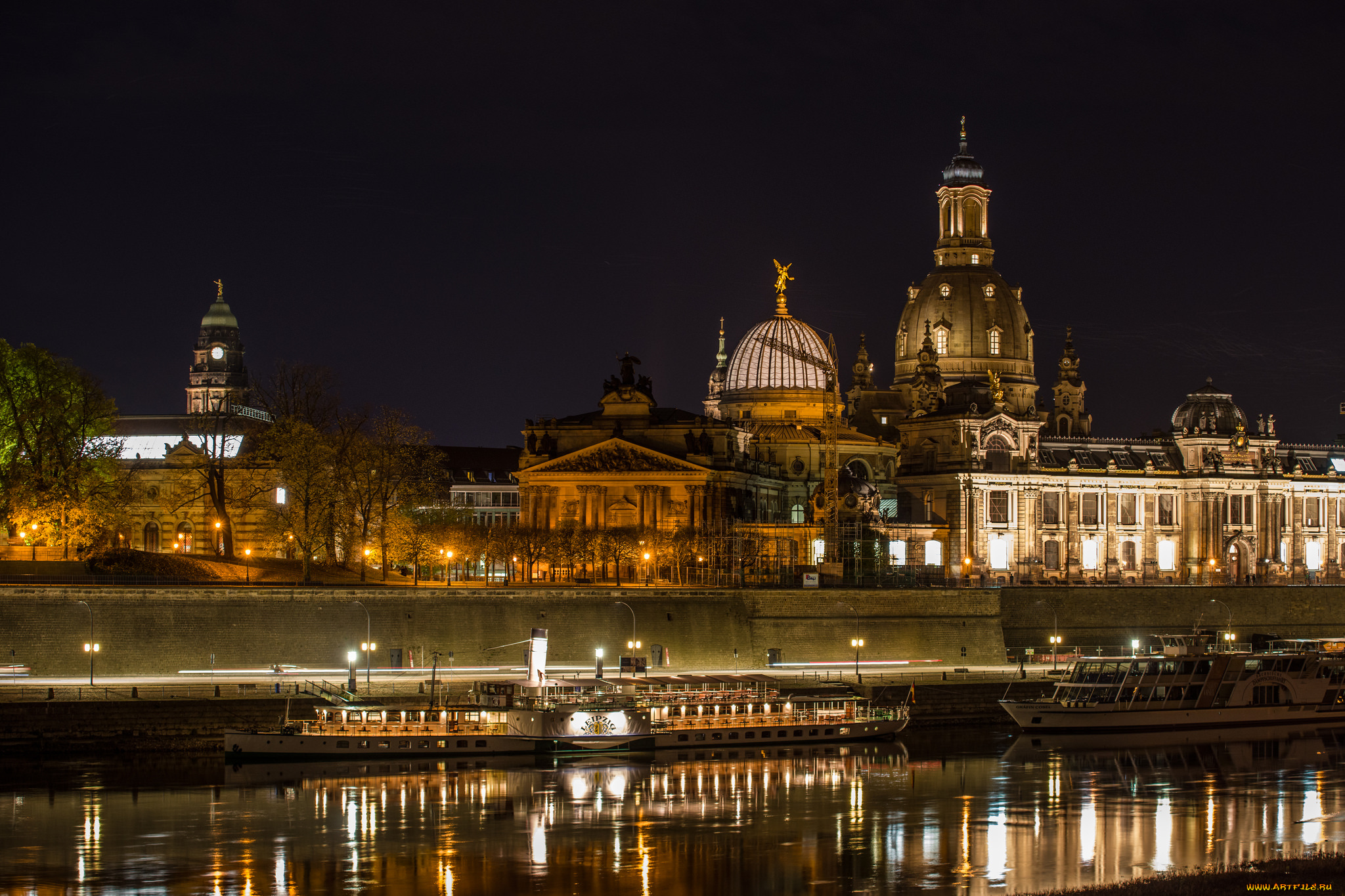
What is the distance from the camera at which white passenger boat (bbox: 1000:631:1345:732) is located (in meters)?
78.6

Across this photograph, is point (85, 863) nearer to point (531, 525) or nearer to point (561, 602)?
point (561, 602)

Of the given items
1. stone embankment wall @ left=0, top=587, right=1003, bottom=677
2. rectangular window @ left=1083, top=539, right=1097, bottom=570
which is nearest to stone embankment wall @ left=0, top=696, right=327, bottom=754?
stone embankment wall @ left=0, top=587, right=1003, bottom=677

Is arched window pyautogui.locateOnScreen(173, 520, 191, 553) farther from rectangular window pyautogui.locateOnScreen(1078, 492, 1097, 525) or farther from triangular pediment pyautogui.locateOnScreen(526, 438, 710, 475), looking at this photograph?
rectangular window pyautogui.locateOnScreen(1078, 492, 1097, 525)

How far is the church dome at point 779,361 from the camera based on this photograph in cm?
14762

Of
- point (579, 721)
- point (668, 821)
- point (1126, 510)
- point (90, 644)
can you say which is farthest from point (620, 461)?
point (668, 821)

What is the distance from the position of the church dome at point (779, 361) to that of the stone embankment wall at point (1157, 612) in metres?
39.3

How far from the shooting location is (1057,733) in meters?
78.1

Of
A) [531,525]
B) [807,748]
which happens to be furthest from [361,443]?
[807,748]

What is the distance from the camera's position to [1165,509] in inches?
5487

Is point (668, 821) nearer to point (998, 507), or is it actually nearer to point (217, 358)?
point (998, 507)

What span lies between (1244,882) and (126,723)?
144 feet

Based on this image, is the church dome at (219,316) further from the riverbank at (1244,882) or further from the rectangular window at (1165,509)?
the riverbank at (1244,882)

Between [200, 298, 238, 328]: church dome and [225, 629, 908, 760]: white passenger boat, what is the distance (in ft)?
424

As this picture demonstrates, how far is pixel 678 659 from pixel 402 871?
4804 cm
